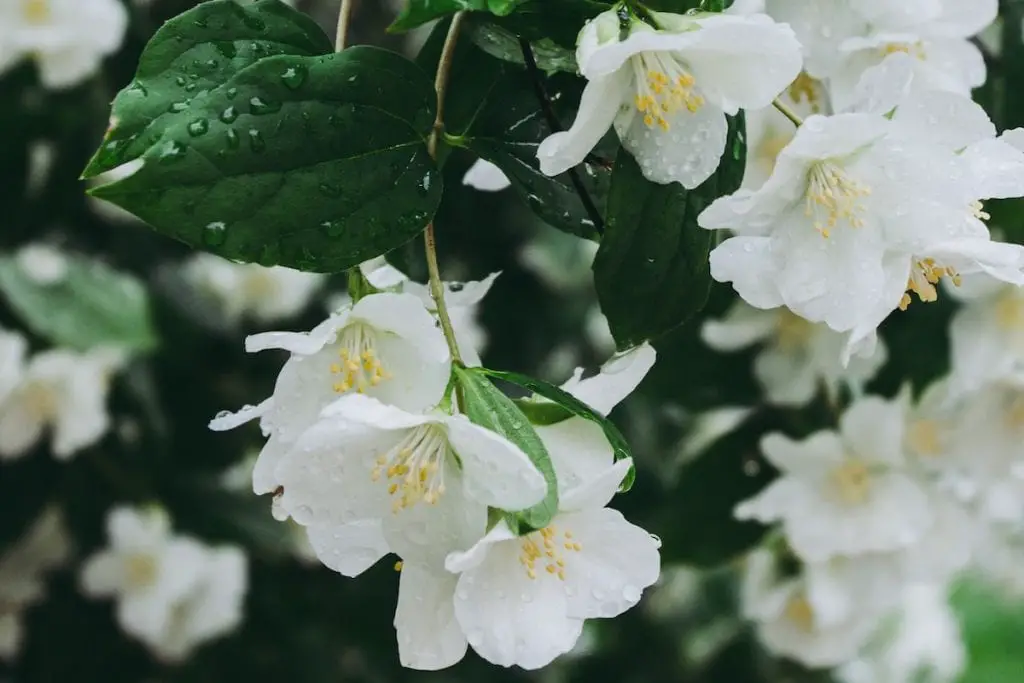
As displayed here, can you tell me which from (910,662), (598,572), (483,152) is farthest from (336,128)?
(910,662)

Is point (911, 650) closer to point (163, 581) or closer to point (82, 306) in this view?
point (163, 581)

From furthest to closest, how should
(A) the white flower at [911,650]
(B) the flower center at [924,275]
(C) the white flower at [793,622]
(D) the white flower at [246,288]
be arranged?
(A) the white flower at [911,650] < (D) the white flower at [246,288] < (C) the white flower at [793,622] < (B) the flower center at [924,275]

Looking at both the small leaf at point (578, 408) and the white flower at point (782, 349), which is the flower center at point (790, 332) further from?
the small leaf at point (578, 408)

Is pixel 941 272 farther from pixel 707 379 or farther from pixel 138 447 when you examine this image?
pixel 138 447


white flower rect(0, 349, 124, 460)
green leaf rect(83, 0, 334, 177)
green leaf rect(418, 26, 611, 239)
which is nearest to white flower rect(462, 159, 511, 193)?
green leaf rect(418, 26, 611, 239)

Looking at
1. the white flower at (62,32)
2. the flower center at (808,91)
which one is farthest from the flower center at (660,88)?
the white flower at (62,32)

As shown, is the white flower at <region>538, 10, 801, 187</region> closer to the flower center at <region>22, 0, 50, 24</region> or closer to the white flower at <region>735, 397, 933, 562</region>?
the white flower at <region>735, 397, 933, 562</region>
